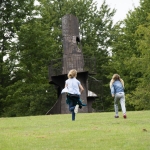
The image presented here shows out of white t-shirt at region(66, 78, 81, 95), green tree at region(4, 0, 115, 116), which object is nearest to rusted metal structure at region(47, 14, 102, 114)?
green tree at region(4, 0, 115, 116)

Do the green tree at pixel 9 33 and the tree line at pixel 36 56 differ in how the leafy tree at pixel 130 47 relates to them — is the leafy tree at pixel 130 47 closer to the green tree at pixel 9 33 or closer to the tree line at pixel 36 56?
the tree line at pixel 36 56

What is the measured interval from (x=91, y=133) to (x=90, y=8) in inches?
1953

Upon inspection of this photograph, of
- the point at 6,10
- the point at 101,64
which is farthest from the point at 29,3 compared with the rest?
the point at 101,64

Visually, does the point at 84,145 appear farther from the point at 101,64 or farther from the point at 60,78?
the point at 101,64

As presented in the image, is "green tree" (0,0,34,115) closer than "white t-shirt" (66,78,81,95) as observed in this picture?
No

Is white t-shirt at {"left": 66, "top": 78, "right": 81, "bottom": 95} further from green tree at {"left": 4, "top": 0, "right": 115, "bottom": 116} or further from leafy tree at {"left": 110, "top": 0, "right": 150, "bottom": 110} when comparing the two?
leafy tree at {"left": 110, "top": 0, "right": 150, "bottom": 110}

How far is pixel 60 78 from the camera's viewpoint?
35500 millimetres

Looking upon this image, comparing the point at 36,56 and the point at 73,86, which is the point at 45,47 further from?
the point at 73,86

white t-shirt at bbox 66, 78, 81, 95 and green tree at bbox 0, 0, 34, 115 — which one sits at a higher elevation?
green tree at bbox 0, 0, 34, 115

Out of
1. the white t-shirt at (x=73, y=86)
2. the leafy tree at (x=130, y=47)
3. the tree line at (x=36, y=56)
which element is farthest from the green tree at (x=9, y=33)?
the white t-shirt at (x=73, y=86)

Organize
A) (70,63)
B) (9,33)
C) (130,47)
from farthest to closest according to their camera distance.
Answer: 1. (130,47)
2. (9,33)
3. (70,63)

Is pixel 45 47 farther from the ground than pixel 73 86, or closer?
farther from the ground

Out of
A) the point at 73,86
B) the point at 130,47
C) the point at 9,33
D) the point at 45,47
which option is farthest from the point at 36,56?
the point at 73,86

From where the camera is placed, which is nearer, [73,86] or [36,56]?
[73,86]
